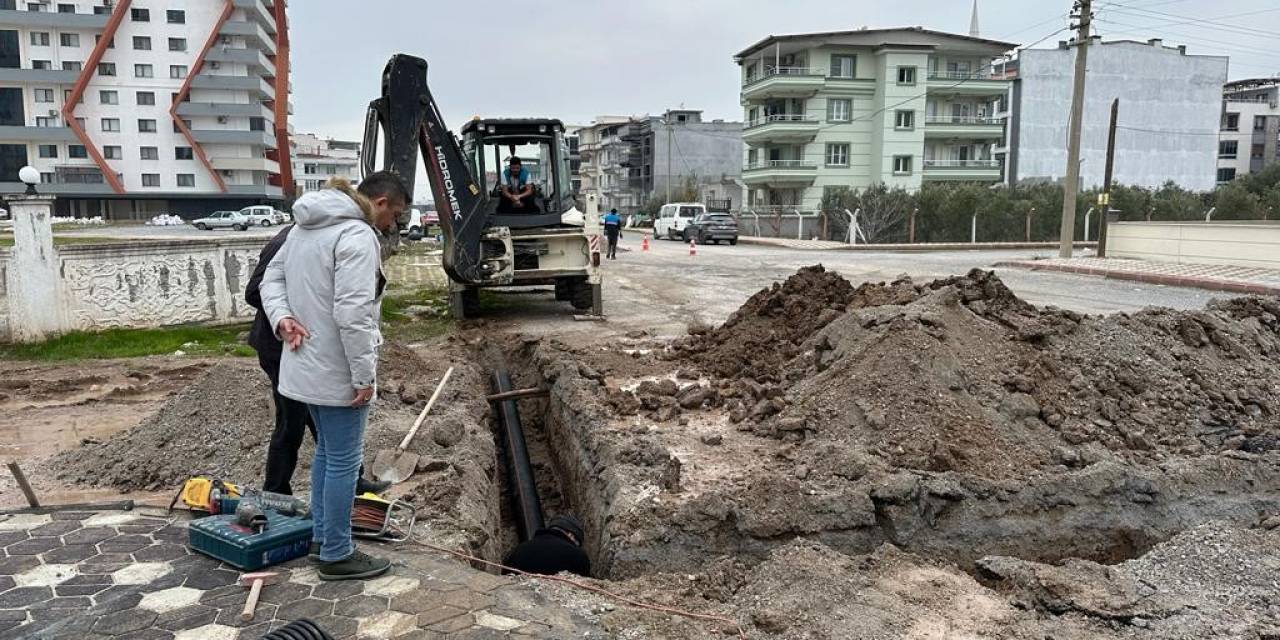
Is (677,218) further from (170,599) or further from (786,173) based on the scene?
(170,599)

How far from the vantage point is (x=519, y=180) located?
1204 centimetres

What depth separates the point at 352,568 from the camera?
11.9ft

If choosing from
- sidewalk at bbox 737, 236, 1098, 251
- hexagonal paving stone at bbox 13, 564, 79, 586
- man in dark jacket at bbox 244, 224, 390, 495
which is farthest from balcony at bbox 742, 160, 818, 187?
hexagonal paving stone at bbox 13, 564, 79, 586

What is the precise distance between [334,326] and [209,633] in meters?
1.27

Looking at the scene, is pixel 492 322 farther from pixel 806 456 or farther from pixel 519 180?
pixel 806 456

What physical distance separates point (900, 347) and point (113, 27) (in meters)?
64.4

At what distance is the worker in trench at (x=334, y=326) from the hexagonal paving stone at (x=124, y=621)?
0.67 metres

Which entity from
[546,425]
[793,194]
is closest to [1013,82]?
[793,194]

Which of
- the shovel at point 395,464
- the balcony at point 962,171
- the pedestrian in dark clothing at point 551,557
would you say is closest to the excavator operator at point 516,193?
the shovel at point 395,464

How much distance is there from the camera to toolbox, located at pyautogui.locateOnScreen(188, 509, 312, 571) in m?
3.70

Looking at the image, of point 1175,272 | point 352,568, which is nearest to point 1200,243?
point 1175,272

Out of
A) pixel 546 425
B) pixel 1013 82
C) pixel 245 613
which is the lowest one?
pixel 546 425

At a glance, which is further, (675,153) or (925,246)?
(675,153)

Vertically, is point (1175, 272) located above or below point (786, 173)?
below
